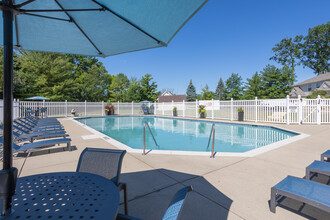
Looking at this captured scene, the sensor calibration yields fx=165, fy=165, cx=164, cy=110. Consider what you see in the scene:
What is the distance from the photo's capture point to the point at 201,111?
15531 mm

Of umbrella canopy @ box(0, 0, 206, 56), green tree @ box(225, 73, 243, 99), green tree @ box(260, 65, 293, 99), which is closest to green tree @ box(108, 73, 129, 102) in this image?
green tree @ box(225, 73, 243, 99)

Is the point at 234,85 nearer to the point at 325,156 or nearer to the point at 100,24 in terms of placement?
the point at 325,156

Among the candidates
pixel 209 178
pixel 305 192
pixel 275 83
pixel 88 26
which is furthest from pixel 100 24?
pixel 275 83

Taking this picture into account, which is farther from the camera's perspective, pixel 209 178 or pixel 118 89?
pixel 118 89

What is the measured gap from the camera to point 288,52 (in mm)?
39688

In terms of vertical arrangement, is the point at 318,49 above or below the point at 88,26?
above

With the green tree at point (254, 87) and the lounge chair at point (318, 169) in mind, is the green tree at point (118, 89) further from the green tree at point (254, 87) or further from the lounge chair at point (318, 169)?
the lounge chair at point (318, 169)

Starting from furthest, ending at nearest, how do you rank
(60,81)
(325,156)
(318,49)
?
(318,49) < (60,81) < (325,156)

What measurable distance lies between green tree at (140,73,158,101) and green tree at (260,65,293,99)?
2040cm

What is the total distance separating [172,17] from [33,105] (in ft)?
59.6

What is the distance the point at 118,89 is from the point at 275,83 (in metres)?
29.7

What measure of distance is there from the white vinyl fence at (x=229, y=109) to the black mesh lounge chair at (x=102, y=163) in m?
10.1

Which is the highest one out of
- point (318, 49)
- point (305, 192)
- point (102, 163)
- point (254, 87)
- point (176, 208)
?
point (318, 49)

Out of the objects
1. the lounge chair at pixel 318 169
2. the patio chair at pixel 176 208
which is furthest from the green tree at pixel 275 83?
the patio chair at pixel 176 208
